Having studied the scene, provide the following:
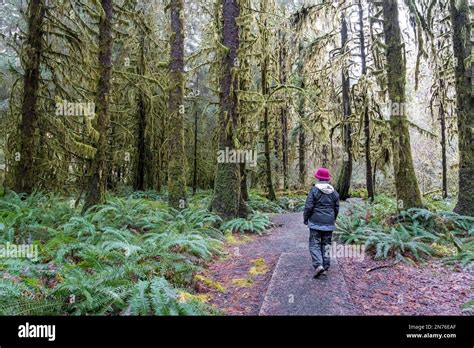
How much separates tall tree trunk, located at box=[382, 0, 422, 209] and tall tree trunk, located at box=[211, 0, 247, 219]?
431 centimetres

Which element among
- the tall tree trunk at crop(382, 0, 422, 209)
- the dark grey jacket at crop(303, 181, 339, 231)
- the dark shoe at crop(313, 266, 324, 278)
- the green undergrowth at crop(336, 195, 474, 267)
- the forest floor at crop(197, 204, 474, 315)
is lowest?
the forest floor at crop(197, 204, 474, 315)

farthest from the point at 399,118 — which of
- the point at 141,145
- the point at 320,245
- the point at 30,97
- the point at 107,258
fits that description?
the point at 141,145

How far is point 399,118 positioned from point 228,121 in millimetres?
4719

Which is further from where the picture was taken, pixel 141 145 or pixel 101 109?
pixel 141 145

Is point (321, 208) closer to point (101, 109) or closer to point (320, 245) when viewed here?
point (320, 245)

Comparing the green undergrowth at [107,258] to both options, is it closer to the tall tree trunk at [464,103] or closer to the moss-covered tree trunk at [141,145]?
the tall tree trunk at [464,103]

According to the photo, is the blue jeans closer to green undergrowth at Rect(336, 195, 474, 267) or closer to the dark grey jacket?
the dark grey jacket

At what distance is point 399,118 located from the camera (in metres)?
8.73

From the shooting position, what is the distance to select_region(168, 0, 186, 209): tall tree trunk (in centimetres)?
1023

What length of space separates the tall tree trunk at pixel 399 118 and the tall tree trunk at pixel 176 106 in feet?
19.3

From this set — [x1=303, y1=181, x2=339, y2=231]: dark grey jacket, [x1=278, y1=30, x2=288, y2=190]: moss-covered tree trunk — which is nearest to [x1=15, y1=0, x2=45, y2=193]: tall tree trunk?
[x1=303, y1=181, x2=339, y2=231]: dark grey jacket

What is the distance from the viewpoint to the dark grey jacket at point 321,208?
6.00 metres
